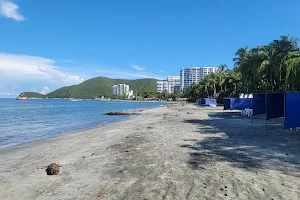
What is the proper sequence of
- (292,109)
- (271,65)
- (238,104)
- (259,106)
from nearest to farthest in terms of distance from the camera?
(292,109), (259,106), (238,104), (271,65)

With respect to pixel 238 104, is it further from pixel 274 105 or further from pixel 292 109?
pixel 292 109

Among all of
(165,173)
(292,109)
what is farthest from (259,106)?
(165,173)

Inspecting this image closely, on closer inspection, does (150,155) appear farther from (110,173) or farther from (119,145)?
(119,145)

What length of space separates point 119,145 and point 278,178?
24.7 feet

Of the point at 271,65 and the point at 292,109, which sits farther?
the point at 271,65

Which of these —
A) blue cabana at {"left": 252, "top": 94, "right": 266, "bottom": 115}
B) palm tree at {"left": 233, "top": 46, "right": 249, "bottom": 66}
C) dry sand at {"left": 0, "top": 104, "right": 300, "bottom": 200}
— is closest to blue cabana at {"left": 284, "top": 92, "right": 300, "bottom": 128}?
dry sand at {"left": 0, "top": 104, "right": 300, "bottom": 200}

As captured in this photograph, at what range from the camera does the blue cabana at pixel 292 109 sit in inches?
455

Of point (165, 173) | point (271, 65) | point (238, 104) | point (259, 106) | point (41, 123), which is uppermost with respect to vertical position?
point (271, 65)

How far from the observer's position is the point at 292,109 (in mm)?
11641

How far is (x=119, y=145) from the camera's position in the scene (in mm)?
12367

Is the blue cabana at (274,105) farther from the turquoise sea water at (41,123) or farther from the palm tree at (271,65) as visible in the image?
the palm tree at (271,65)

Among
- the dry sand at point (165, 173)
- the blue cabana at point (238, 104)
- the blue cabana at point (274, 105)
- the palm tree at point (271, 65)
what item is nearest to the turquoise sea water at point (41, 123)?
the dry sand at point (165, 173)

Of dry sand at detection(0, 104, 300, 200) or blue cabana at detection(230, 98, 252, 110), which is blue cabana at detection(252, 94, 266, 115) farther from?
blue cabana at detection(230, 98, 252, 110)

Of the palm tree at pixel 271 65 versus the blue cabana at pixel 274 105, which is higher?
the palm tree at pixel 271 65
